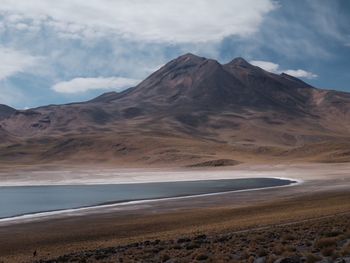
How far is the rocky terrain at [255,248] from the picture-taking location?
1783 cm

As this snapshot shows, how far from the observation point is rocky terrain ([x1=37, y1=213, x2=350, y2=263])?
17828mm

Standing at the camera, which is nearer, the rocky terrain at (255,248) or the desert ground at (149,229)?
the rocky terrain at (255,248)

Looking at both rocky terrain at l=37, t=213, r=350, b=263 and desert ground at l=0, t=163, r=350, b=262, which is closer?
rocky terrain at l=37, t=213, r=350, b=263

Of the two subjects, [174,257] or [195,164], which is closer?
[174,257]

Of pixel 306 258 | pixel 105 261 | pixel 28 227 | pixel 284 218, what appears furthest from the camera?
pixel 28 227

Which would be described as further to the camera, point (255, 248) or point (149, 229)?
point (149, 229)

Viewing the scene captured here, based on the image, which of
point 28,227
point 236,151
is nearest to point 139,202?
point 28,227

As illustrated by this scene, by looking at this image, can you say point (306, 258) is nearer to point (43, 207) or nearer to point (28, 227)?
point (28, 227)

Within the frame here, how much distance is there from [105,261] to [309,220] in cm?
1263

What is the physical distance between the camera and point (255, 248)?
20141mm

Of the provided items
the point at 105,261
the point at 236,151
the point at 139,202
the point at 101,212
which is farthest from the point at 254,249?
the point at 236,151

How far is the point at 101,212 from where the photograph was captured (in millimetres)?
48062

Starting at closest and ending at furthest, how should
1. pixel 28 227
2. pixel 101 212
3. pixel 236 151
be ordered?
pixel 28 227 → pixel 101 212 → pixel 236 151

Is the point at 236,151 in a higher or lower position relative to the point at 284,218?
higher
